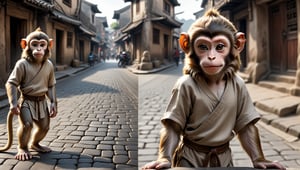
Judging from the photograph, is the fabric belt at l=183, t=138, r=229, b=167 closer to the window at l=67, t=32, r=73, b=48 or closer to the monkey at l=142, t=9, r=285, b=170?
the monkey at l=142, t=9, r=285, b=170

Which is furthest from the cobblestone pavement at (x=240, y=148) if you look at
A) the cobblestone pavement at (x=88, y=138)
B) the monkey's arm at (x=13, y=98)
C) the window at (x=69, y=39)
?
the window at (x=69, y=39)

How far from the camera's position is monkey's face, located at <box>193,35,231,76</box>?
73.0 inches

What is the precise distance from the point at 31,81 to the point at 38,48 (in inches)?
17.6

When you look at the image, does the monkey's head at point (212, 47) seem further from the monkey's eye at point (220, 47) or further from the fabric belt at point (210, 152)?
the fabric belt at point (210, 152)

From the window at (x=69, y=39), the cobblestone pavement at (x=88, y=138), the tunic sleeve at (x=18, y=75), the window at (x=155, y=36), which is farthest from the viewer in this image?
the window at (x=155, y=36)

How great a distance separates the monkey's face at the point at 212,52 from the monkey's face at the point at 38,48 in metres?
2.72

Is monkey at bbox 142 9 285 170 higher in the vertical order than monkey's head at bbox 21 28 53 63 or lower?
lower

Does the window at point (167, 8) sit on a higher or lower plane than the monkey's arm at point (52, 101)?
higher

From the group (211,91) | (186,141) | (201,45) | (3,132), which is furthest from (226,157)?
(3,132)

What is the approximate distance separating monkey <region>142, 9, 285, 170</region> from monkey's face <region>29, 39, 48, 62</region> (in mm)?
2604

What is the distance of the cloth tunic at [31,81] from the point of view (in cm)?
404

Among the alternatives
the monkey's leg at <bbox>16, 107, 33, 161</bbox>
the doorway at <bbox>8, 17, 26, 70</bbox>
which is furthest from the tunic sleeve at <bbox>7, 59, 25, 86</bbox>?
the doorway at <bbox>8, 17, 26, 70</bbox>

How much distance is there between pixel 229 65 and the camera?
1.97 m

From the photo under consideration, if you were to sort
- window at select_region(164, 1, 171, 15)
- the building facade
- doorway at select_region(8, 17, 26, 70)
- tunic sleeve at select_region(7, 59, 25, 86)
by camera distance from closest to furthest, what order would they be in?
tunic sleeve at select_region(7, 59, 25, 86), doorway at select_region(8, 17, 26, 70), the building facade, window at select_region(164, 1, 171, 15)
